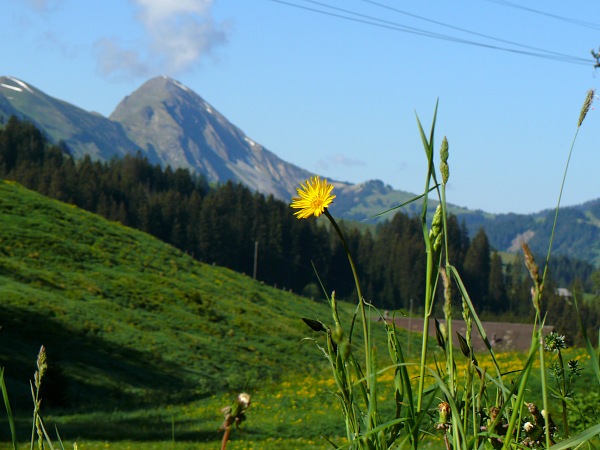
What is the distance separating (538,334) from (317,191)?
0.54m

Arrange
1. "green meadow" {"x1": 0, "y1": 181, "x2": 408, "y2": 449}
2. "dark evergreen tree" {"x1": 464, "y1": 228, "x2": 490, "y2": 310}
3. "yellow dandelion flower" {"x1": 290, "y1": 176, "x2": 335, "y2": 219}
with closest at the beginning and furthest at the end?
1. "yellow dandelion flower" {"x1": 290, "y1": 176, "x2": 335, "y2": 219}
2. "green meadow" {"x1": 0, "y1": 181, "x2": 408, "y2": 449}
3. "dark evergreen tree" {"x1": 464, "y1": 228, "x2": 490, "y2": 310}

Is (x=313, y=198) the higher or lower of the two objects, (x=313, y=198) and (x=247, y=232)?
the lower

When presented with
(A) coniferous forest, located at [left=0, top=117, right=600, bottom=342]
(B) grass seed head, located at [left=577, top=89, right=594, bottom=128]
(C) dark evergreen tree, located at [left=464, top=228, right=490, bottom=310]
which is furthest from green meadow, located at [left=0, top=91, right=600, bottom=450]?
(C) dark evergreen tree, located at [left=464, top=228, right=490, bottom=310]

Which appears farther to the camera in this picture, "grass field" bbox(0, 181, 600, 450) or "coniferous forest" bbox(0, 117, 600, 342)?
"coniferous forest" bbox(0, 117, 600, 342)

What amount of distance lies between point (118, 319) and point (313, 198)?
32.1 m

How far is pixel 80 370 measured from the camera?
25.1m

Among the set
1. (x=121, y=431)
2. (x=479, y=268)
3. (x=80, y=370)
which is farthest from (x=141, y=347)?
(x=479, y=268)

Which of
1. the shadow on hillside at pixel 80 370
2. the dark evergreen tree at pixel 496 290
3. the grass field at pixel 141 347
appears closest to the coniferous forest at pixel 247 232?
the dark evergreen tree at pixel 496 290

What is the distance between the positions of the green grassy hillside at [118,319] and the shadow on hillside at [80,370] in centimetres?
5

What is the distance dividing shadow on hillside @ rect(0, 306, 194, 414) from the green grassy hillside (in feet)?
0.17

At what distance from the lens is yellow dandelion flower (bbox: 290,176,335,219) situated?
125cm

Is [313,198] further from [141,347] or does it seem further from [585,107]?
[141,347]

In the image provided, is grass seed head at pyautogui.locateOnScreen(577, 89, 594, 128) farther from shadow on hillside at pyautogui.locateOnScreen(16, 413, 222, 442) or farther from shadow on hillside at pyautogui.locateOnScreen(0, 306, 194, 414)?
shadow on hillside at pyautogui.locateOnScreen(0, 306, 194, 414)

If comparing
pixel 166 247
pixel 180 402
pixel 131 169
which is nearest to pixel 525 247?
pixel 180 402
